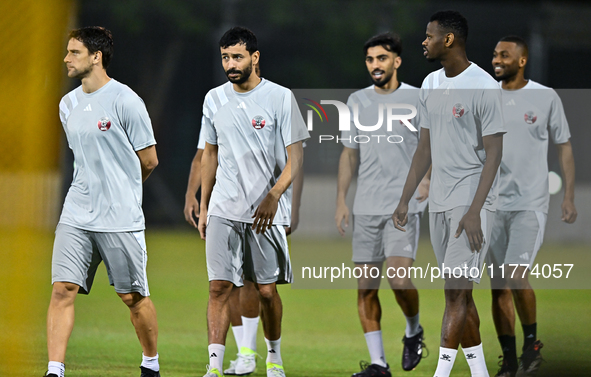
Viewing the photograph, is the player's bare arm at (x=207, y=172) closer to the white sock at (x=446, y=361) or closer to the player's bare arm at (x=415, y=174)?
the player's bare arm at (x=415, y=174)

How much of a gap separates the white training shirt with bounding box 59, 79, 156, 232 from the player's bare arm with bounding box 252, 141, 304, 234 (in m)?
0.73

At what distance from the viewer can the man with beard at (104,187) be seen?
458 centimetres

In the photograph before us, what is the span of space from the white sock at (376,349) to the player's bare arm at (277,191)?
3.61 ft

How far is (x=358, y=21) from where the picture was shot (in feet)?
51.8

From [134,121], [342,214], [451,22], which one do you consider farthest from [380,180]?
[134,121]

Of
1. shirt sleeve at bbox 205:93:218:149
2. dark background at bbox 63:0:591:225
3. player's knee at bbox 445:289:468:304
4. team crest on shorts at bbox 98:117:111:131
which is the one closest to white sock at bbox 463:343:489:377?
player's knee at bbox 445:289:468:304

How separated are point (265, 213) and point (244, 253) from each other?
1.02ft

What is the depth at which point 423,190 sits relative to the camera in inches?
221

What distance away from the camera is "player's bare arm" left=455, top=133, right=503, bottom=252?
4691 millimetres

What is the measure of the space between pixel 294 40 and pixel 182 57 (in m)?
2.36

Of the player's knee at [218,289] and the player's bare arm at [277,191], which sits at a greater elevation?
the player's bare arm at [277,191]

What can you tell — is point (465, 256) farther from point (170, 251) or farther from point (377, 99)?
point (170, 251)

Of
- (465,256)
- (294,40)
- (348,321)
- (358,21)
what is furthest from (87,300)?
(358,21)

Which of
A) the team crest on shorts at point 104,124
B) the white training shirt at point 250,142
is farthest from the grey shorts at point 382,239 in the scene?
the team crest on shorts at point 104,124
